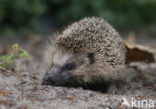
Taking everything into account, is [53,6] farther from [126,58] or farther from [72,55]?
[72,55]

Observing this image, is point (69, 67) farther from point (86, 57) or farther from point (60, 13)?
point (60, 13)

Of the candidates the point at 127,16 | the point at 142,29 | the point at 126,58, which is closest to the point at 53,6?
the point at 127,16

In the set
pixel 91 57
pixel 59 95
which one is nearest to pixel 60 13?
pixel 91 57

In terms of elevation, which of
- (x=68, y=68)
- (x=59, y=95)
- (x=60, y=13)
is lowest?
(x=59, y=95)

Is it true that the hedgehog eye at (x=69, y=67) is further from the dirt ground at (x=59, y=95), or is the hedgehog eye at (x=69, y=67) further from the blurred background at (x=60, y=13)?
the blurred background at (x=60, y=13)

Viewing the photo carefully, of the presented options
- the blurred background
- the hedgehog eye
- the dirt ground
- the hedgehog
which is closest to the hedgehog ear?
the hedgehog

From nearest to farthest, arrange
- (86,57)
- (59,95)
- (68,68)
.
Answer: (59,95) → (68,68) → (86,57)
